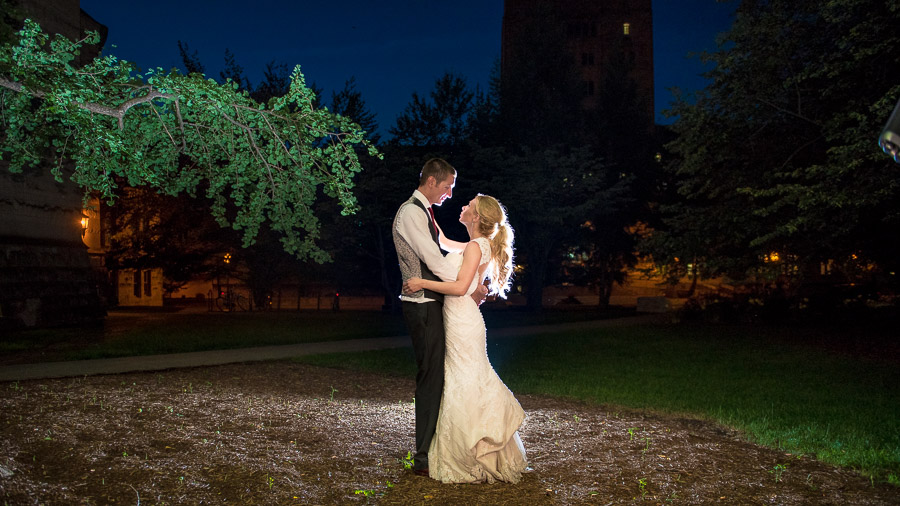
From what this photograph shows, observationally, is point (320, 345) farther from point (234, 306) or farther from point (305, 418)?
point (234, 306)

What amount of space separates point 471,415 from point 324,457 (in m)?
1.33

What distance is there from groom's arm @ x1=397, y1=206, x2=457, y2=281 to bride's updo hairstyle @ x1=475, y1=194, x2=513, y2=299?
0.46m

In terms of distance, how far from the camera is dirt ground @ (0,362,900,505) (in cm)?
441

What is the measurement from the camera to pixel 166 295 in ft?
133

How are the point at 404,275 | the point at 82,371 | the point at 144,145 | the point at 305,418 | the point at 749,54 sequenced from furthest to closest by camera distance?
the point at 749,54 → the point at 82,371 → the point at 305,418 → the point at 144,145 → the point at 404,275

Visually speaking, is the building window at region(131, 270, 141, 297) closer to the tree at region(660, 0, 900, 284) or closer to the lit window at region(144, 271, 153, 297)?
the lit window at region(144, 271, 153, 297)

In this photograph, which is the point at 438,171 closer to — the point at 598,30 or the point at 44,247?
the point at 44,247

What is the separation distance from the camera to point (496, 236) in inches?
198

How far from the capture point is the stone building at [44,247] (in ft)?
53.2

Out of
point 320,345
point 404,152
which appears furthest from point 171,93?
point 404,152

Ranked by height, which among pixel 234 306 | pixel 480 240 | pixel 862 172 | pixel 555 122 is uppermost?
pixel 555 122

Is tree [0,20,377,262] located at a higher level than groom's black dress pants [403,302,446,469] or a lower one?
higher

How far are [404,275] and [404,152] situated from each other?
23.4 m

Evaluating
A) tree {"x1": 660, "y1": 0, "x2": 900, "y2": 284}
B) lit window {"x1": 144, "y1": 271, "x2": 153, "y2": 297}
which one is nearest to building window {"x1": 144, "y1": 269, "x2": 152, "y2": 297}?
lit window {"x1": 144, "y1": 271, "x2": 153, "y2": 297}
